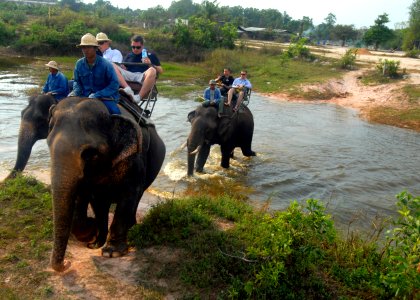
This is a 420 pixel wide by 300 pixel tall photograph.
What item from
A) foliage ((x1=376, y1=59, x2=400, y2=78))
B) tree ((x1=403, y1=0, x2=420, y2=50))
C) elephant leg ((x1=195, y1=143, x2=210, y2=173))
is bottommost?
elephant leg ((x1=195, y1=143, x2=210, y2=173))

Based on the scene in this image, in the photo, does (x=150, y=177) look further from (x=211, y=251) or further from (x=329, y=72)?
(x=329, y=72)

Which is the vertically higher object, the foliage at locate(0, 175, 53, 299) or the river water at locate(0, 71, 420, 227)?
the foliage at locate(0, 175, 53, 299)

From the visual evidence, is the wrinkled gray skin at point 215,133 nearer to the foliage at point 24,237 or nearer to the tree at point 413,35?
the foliage at point 24,237

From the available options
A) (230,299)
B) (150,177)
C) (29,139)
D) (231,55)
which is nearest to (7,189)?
(29,139)

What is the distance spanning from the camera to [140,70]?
6.54 meters

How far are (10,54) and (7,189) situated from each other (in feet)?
101

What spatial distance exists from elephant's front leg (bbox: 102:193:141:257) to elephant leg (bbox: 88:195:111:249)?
0.43 ft

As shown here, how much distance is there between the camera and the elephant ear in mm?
4164

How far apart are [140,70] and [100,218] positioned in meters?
2.67

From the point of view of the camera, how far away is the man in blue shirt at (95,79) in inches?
176

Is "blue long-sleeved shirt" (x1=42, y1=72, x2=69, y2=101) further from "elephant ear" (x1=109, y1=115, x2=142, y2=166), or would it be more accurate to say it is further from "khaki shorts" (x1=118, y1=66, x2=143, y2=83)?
"elephant ear" (x1=109, y1=115, x2=142, y2=166)

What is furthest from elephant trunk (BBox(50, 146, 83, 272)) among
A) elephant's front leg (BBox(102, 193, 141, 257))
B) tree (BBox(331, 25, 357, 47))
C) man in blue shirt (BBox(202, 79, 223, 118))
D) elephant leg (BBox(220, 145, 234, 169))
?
tree (BBox(331, 25, 357, 47))

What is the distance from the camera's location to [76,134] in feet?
12.0

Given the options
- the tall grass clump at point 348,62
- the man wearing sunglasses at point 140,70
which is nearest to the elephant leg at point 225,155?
the man wearing sunglasses at point 140,70
